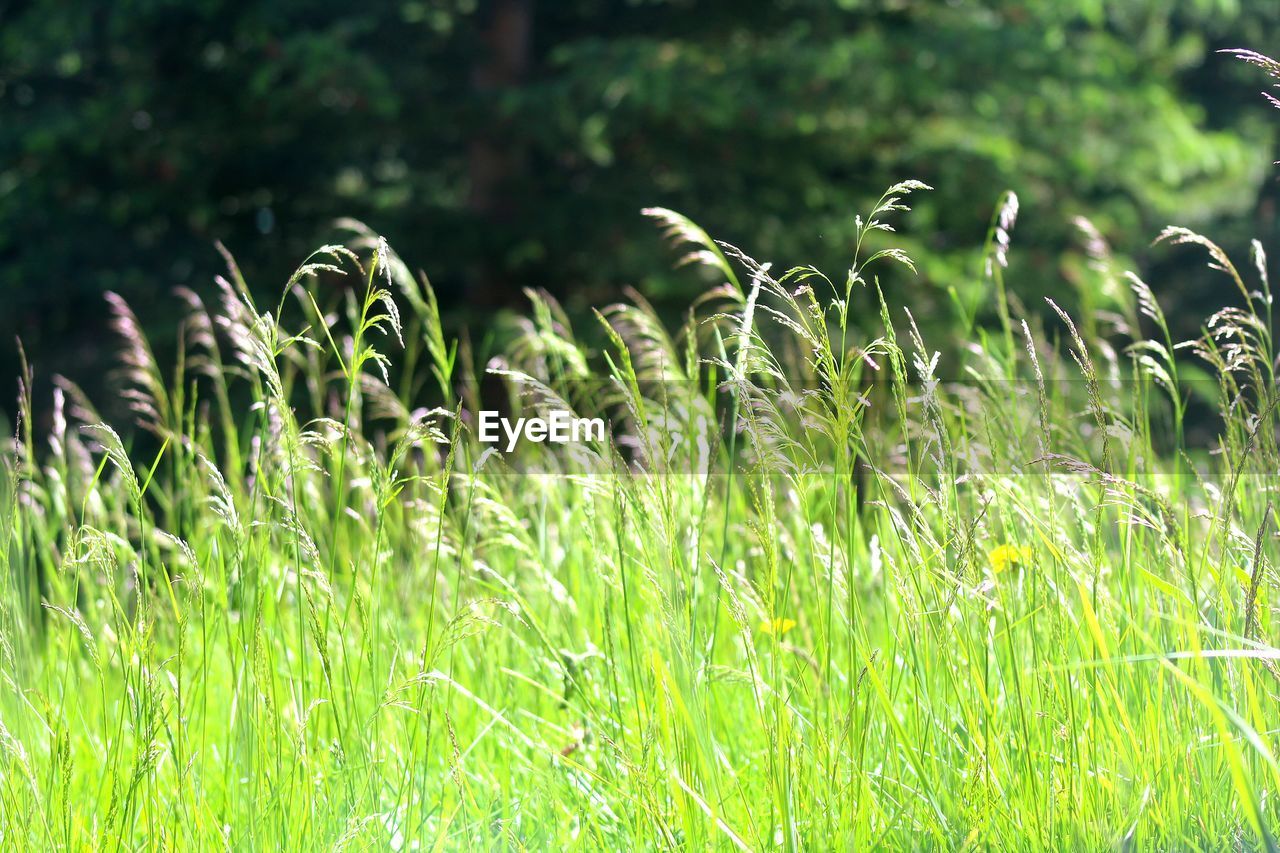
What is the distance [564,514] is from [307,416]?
13.8 feet

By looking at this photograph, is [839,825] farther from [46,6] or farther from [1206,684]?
[46,6]

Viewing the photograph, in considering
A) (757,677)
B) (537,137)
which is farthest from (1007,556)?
(537,137)

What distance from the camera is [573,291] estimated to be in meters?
7.79

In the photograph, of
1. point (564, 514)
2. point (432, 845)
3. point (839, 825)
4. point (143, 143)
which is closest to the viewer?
point (839, 825)

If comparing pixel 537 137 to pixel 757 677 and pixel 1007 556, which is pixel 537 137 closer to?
pixel 1007 556

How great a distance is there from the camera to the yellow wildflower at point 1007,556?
1509mm

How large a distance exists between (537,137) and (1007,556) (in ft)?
19.2

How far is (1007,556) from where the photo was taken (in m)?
1.59

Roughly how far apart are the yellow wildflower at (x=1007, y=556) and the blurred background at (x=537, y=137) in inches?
192

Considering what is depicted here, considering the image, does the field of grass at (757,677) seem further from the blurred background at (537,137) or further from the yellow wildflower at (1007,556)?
the blurred background at (537,137)

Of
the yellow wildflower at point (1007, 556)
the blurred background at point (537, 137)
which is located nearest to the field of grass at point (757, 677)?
the yellow wildflower at point (1007, 556)

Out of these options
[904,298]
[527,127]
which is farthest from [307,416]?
[904,298]

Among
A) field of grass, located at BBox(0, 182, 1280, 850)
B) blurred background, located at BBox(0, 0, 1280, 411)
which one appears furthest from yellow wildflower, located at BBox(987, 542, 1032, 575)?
blurred background, located at BBox(0, 0, 1280, 411)

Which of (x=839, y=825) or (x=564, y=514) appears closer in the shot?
(x=839, y=825)
